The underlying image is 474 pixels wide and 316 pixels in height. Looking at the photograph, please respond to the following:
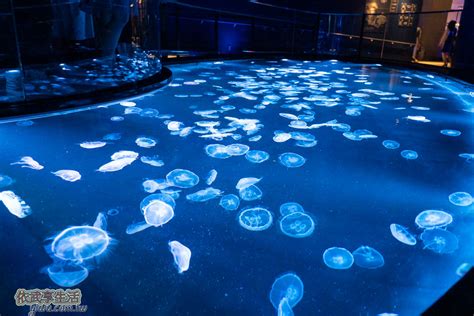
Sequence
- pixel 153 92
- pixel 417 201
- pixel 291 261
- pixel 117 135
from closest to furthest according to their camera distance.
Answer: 1. pixel 291 261
2. pixel 417 201
3. pixel 117 135
4. pixel 153 92

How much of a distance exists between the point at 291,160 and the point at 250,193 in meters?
0.46

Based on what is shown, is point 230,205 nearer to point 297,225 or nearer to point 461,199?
point 297,225

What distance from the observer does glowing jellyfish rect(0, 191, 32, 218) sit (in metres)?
1.30

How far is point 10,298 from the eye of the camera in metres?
0.90

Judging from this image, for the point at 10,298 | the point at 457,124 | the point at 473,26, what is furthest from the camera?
the point at 473,26

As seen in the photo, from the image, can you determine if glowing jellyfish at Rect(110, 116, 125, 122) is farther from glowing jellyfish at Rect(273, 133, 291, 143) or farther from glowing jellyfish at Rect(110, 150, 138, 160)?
glowing jellyfish at Rect(273, 133, 291, 143)

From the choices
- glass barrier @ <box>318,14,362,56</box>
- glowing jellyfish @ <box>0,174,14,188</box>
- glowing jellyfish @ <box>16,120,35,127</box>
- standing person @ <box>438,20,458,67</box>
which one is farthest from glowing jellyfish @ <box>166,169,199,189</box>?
glass barrier @ <box>318,14,362,56</box>

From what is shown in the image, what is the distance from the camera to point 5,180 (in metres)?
1.56

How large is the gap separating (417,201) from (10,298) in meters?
1.46

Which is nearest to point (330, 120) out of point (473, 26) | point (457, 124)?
point (457, 124)

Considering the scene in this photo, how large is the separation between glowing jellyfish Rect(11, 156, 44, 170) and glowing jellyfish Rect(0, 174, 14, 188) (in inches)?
5.1

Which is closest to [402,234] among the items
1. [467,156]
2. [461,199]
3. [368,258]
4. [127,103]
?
[368,258]

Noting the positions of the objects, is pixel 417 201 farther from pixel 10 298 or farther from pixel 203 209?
pixel 10 298

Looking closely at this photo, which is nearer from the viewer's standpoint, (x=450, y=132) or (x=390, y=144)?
(x=390, y=144)
